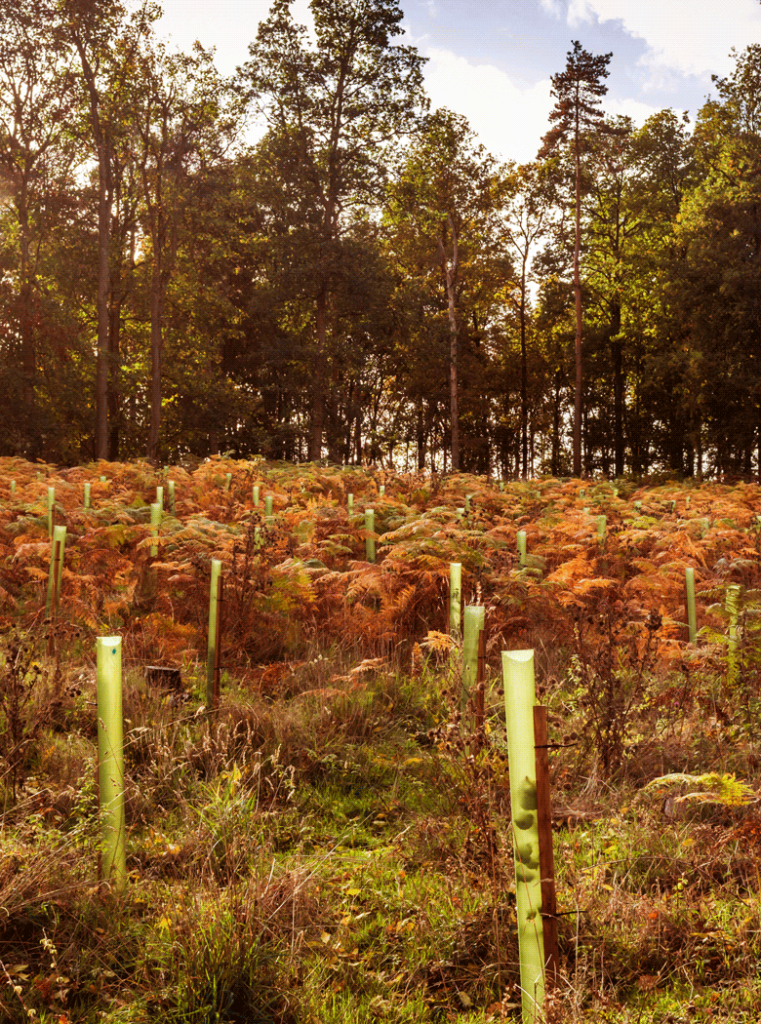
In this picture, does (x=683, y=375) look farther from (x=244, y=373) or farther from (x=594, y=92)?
(x=244, y=373)

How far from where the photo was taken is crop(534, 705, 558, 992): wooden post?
2.37 meters

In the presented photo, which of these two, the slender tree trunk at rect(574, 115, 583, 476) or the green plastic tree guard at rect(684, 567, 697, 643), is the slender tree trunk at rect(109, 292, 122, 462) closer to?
the slender tree trunk at rect(574, 115, 583, 476)

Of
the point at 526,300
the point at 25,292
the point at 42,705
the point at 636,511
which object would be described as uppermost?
the point at 526,300

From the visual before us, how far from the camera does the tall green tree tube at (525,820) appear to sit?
2352 mm

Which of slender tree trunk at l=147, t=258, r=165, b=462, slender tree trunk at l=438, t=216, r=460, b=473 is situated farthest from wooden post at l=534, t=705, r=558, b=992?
slender tree trunk at l=438, t=216, r=460, b=473

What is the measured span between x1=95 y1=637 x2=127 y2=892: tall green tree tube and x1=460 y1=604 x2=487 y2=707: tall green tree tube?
5.46ft

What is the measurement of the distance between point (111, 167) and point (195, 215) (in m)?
3.31

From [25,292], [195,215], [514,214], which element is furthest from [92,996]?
[514,214]

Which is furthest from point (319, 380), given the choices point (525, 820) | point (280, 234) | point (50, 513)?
point (525, 820)

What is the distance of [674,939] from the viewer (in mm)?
2744

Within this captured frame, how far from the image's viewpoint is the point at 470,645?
3.86m

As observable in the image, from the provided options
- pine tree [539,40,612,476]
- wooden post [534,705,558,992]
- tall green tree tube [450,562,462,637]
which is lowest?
wooden post [534,705,558,992]

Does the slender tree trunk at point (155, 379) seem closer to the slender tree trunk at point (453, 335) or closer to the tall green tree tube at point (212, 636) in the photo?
the slender tree trunk at point (453, 335)

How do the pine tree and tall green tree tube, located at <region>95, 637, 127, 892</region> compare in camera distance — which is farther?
the pine tree
